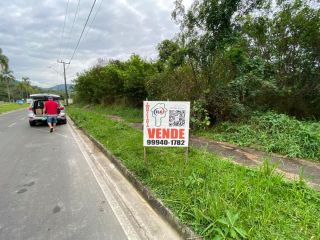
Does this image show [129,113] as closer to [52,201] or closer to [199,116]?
[199,116]

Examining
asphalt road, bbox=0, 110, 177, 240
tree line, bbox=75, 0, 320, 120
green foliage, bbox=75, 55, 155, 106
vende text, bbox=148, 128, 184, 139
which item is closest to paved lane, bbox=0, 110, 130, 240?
asphalt road, bbox=0, 110, 177, 240

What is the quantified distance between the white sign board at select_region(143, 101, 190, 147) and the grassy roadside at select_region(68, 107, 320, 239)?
538 millimetres

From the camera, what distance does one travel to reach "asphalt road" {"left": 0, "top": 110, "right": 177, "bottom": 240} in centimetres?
301

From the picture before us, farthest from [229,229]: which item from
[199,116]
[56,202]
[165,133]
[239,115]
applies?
[239,115]

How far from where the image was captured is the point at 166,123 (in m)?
4.90

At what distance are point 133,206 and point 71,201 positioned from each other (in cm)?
104

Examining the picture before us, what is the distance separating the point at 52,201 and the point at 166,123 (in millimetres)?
2520

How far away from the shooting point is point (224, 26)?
8336mm

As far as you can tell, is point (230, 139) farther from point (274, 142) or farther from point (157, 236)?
point (157, 236)

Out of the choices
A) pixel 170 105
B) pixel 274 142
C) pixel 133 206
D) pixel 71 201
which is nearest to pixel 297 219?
pixel 133 206

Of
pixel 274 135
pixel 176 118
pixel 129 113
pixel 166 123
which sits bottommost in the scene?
pixel 129 113

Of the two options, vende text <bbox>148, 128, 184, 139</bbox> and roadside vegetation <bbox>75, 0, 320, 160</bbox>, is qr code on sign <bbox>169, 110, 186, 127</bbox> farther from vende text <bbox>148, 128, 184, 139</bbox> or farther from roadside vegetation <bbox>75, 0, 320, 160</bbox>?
roadside vegetation <bbox>75, 0, 320, 160</bbox>

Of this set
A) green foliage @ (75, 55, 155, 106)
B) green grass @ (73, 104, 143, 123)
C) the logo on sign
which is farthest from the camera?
green foliage @ (75, 55, 155, 106)

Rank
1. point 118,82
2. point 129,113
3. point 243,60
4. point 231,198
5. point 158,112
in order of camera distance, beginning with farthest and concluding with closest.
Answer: point 118,82
point 129,113
point 243,60
point 158,112
point 231,198
